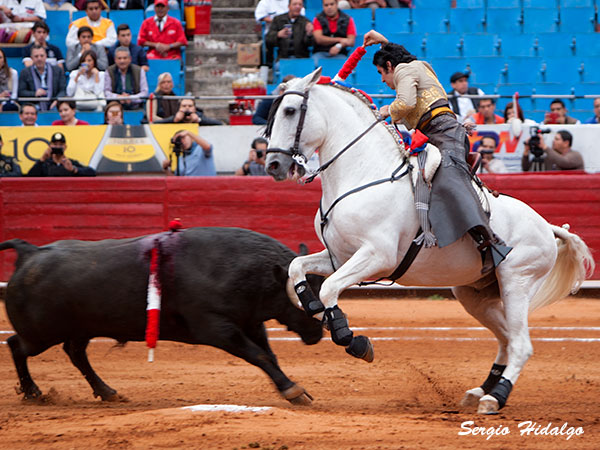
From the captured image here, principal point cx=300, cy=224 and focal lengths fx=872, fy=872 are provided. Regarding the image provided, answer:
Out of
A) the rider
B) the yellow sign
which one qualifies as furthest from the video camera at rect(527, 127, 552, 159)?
the rider

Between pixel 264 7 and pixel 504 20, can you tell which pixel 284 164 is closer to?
pixel 264 7

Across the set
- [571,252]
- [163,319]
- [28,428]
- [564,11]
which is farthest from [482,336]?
[564,11]

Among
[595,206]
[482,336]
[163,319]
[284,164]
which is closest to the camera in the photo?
[284,164]

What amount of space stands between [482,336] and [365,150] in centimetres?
387

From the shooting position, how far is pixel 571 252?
20.4ft

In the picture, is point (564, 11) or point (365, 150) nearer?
point (365, 150)

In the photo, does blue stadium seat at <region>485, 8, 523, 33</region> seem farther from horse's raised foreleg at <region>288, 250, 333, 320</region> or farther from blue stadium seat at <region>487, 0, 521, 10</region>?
horse's raised foreleg at <region>288, 250, 333, 320</region>

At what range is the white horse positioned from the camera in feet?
17.3

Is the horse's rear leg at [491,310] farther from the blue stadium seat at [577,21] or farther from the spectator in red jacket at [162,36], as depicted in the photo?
the blue stadium seat at [577,21]

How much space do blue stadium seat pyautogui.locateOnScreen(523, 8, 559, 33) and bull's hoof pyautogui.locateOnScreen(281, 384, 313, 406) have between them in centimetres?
1101

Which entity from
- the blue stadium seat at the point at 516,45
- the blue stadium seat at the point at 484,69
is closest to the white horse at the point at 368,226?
the blue stadium seat at the point at 484,69

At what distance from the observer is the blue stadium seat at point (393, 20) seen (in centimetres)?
1461

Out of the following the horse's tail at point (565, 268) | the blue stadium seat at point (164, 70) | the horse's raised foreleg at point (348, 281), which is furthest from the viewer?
the blue stadium seat at point (164, 70)

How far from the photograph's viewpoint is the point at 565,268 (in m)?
6.29
